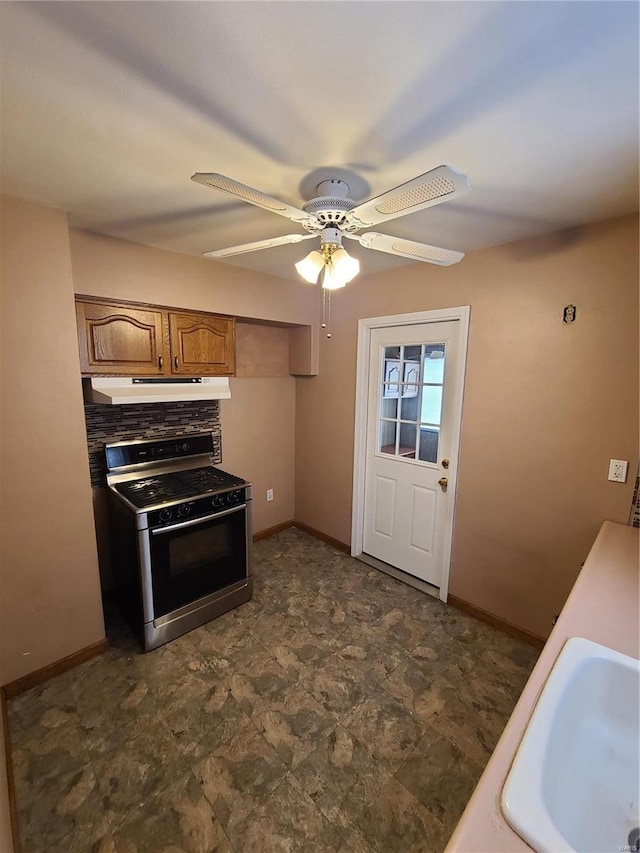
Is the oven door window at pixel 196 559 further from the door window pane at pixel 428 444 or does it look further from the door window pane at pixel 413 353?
the door window pane at pixel 413 353

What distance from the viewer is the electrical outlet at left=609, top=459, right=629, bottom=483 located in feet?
6.12

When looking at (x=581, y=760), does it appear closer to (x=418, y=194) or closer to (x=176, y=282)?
(x=418, y=194)

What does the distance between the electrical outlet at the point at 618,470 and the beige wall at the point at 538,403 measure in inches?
1.1

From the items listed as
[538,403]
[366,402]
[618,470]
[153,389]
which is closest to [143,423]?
[153,389]

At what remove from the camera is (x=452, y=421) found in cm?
255

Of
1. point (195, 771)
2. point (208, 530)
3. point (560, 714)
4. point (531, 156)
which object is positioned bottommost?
point (195, 771)

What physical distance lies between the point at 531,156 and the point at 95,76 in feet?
4.58

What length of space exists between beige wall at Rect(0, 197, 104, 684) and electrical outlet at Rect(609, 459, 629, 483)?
281 centimetres

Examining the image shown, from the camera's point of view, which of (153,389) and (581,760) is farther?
(153,389)

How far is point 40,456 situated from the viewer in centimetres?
184

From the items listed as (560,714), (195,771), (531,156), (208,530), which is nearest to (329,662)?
(195,771)

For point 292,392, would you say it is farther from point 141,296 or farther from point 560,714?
point 560,714

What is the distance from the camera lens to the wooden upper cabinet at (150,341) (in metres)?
2.14

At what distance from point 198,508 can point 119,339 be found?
116 centimetres
